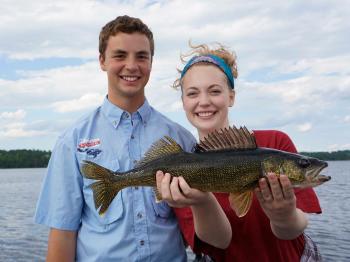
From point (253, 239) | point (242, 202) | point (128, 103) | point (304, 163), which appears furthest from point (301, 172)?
point (128, 103)

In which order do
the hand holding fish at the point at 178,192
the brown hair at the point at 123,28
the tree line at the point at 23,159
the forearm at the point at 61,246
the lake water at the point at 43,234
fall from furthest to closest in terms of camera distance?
the tree line at the point at 23,159 → the lake water at the point at 43,234 → the brown hair at the point at 123,28 → the forearm at the point at 61,246 → the hand holding fish at the point at 178,192

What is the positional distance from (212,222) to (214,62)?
1860 millimetres

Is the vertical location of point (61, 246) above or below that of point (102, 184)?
below

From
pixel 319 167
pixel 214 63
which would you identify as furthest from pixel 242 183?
pixel 214 63

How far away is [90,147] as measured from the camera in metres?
5.18

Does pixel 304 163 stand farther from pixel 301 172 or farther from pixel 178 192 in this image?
pixel 178 192

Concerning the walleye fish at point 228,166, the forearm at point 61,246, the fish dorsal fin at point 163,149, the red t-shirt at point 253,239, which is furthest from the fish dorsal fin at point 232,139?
the forearm at point 61,246

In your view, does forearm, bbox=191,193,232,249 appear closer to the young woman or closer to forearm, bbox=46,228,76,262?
the young woman

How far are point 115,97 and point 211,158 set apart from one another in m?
1.53

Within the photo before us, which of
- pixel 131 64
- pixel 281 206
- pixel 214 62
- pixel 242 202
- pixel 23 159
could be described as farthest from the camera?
pixel 23 159

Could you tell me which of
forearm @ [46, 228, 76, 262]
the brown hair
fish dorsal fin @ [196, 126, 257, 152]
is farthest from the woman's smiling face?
forearm @ [46, 228, 76, 262]

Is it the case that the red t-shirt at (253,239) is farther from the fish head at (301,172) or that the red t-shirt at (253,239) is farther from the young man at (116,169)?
the fish head at (301,172)

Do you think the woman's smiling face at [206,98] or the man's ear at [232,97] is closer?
the woman's smiling face at [206,98]

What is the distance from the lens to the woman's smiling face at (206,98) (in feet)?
16.6
